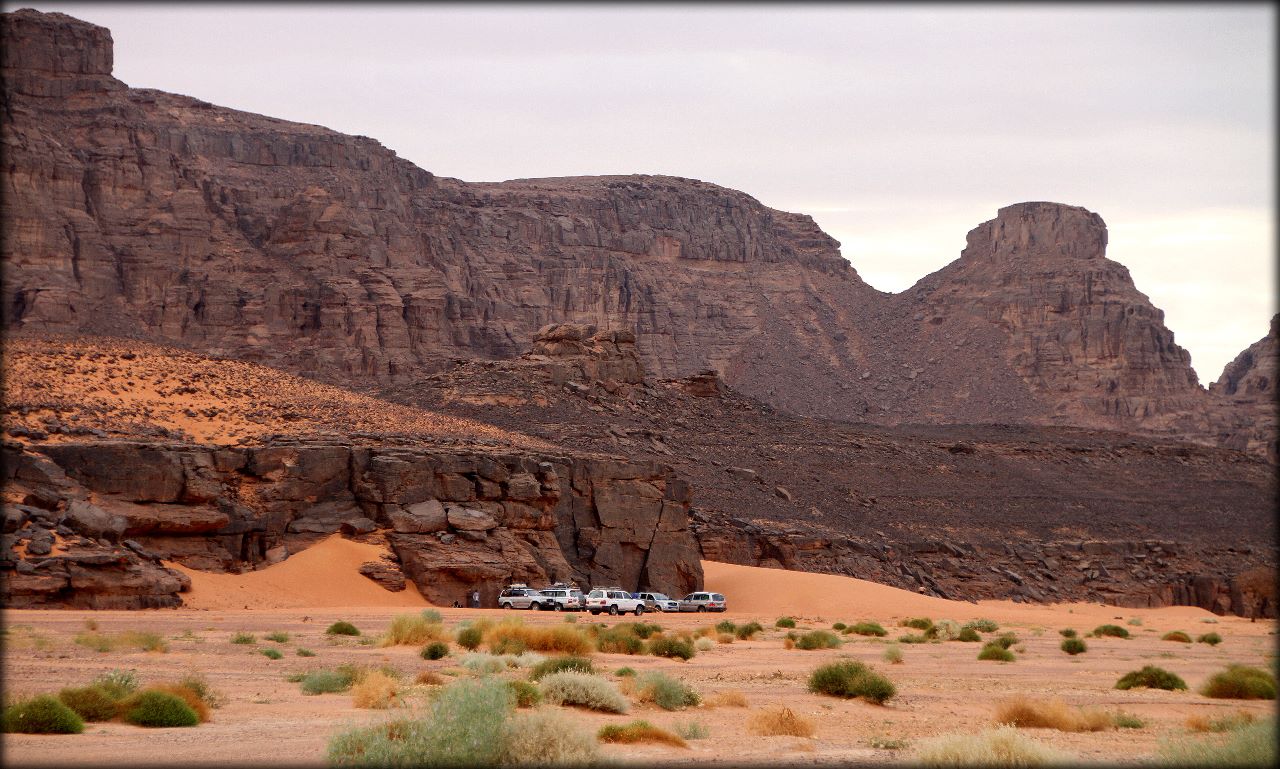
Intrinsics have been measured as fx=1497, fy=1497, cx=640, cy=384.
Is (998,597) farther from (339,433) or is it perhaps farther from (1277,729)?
(1277,729)

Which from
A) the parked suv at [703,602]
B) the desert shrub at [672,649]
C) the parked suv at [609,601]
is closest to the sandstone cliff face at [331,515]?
the parked suv at [703,602]

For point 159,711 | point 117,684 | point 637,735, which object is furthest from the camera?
point 117,684

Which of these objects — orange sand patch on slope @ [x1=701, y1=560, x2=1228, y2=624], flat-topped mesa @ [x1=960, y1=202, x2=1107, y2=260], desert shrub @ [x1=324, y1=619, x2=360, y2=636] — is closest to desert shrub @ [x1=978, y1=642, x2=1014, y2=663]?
desert shrub @ [x1=324, y1=619, x2=360, y2=636]

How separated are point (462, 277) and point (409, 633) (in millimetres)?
132765

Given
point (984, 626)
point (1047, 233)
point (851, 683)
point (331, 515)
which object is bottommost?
point (984, 626)

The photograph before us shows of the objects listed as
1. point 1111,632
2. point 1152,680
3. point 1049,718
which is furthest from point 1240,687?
point 1111,632

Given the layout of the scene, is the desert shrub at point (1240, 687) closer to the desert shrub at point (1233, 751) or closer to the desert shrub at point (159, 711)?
the desert shrub at point (1233, 751)

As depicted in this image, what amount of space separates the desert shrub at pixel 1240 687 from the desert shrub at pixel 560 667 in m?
10.9

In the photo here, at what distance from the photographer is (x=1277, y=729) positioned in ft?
47.9

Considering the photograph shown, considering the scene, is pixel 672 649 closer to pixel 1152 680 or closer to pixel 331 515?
pixel 1152 680

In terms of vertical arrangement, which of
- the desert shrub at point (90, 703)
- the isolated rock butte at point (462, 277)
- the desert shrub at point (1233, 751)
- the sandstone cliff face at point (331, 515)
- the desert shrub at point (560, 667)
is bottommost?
the desert shrub at point (90, 703)

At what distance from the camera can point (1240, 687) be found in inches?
1017

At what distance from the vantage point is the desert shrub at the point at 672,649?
31.3 m

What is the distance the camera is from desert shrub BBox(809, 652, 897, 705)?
78.8ft
